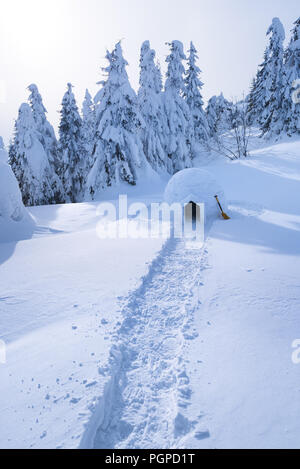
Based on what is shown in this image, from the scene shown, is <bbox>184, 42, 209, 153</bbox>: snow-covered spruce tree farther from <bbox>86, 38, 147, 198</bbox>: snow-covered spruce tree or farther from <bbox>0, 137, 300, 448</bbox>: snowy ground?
<bbox>0, 137, 300, 448</bbox>: snowy ground

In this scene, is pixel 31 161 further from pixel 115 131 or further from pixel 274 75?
pixel 274 75

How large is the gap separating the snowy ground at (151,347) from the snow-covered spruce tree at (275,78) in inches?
860

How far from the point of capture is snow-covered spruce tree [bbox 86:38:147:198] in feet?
54.3

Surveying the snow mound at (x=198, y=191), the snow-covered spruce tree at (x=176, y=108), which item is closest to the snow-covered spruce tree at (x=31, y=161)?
the snow-covered spruce tree at (x=176, y=108)

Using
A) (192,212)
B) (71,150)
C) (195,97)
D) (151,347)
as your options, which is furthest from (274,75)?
(151,347)

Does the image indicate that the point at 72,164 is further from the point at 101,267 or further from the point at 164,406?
the point at 164,406

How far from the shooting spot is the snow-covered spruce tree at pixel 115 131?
16.6m

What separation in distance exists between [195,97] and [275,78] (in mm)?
8671

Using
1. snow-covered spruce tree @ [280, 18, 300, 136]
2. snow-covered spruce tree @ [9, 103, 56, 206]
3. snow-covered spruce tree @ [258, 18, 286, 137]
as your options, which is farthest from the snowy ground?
snow-covered spruce tree @ [258, 18, 286, 137]

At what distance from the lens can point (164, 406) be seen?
2469mm

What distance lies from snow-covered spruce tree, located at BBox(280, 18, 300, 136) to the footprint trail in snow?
2285 centimetres

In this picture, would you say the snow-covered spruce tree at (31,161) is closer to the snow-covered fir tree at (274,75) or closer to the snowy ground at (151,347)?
the snowy ground at (151,347)
